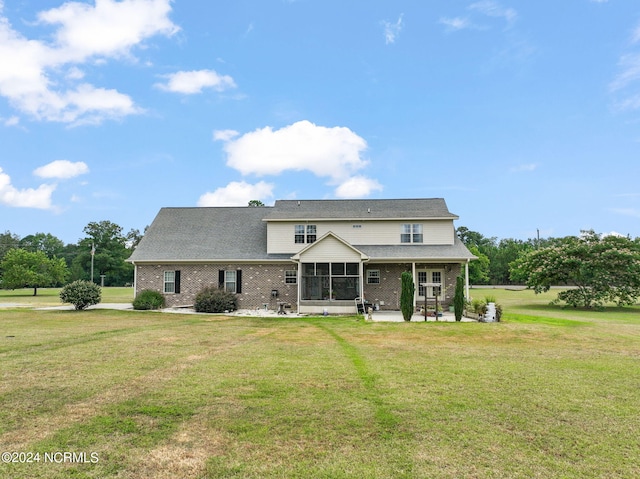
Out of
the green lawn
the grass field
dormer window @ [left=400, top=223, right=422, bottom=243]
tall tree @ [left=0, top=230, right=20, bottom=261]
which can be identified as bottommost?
the green lawn

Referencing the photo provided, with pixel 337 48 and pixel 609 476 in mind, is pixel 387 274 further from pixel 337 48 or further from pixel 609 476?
pixel 609 476

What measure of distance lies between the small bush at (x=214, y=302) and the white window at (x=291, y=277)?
10.2 feet

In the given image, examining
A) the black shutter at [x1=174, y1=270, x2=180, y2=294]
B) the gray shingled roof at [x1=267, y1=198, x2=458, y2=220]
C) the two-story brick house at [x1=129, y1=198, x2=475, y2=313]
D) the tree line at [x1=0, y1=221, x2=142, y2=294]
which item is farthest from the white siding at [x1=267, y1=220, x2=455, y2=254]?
the tree line at [x1=0, y1=221, x2=142, y2=294]

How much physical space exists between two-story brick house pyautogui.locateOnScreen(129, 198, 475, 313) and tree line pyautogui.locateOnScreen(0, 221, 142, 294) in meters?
31.5

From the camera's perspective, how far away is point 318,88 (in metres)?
22.5

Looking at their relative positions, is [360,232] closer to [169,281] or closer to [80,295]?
[169,281]

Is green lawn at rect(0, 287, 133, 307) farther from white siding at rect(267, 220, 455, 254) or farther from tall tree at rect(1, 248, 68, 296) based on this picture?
white siding at rect(267, 220, 455, 254)

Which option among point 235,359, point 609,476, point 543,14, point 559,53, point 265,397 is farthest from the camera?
point 559,53

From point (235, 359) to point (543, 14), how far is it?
18013 mm

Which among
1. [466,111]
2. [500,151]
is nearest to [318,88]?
[466,111]

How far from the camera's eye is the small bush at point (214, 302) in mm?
21219

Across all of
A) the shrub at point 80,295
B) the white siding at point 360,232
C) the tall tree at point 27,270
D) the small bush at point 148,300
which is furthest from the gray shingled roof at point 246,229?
the tall tree at point 27,270

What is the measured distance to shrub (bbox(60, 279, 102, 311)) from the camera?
2217 centimetres

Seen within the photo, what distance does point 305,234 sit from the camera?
23844 mm
